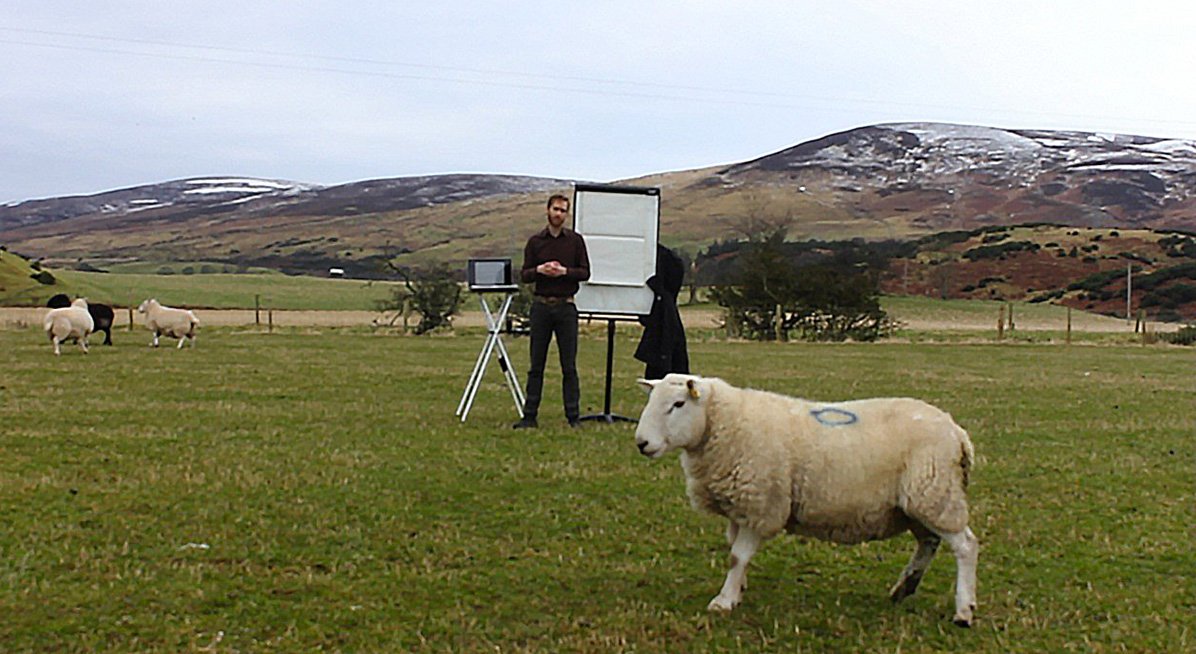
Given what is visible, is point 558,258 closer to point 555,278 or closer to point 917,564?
point 555,278

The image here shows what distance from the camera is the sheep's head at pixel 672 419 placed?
654 centimetres

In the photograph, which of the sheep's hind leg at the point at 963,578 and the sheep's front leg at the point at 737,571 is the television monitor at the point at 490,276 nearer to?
the sheep's front leg at the point at 737,571

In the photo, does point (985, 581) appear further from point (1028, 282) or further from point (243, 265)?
point (243, 265)

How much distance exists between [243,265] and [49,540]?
137983mm

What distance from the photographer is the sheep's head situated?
6543 mm

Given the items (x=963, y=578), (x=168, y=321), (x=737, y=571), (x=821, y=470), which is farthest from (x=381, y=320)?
(x=963, y=578)

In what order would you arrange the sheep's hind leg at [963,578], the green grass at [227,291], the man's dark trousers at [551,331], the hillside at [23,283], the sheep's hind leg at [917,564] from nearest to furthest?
the sheep's hind leg at [963,578] < the sheep's hind leg at [917,564] < the man's dark trousers at [551,331] < the hillside at [23,283] < the green grass at [227,291]

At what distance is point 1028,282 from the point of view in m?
91.7

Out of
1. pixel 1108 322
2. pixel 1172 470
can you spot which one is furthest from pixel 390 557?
pixel 1108 322

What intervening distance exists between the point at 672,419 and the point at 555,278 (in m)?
6.57

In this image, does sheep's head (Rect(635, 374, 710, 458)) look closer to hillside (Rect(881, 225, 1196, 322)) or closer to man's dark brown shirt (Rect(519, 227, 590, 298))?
man's dark brown shirt (Rect(519, 227, 590, 298))

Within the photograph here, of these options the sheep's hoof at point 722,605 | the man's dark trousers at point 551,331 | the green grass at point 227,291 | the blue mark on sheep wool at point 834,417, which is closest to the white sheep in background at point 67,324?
the man's dark trousers at point 551,331

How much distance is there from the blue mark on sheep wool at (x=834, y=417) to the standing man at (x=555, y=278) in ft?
19.9

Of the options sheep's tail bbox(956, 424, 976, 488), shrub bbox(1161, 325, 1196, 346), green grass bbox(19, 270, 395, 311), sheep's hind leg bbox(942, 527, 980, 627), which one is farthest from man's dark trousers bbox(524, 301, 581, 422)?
green grass bbox(19, 270, 395, 311)
